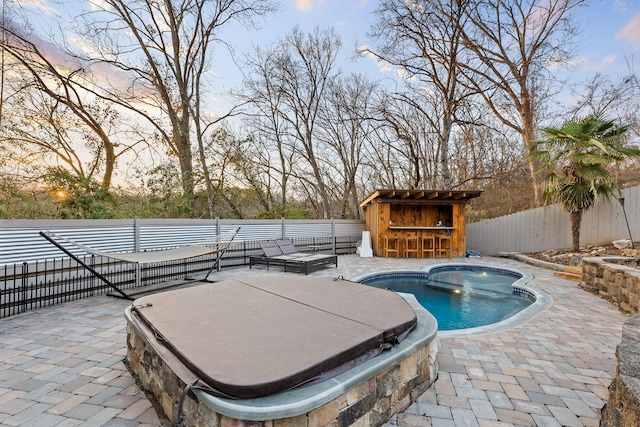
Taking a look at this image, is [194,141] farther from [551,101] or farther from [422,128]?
[551,101]

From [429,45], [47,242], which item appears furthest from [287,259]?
[429,45]

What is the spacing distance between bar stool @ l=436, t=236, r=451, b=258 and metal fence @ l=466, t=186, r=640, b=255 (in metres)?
2.04

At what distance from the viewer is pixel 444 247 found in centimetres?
963

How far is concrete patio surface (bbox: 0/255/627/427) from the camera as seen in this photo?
5.75 feet

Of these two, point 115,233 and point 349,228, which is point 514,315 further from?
point 349,228

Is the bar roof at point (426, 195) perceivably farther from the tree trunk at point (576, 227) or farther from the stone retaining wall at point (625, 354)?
the stone retaining wall at point (625, 354)

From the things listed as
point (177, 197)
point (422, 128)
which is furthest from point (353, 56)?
point (177, 197)

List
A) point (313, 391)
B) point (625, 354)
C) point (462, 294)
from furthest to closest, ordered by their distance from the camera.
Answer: point (462, 294), point (625, 354), point (313, 391)

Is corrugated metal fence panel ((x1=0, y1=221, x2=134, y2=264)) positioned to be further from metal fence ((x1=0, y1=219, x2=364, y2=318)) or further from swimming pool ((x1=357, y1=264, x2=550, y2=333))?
swimming pool ((x1=357, y1=264, x2=550, y2=333))

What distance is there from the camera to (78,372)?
227cm

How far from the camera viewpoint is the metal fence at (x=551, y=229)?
22.5 feet

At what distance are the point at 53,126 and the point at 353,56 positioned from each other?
35.3 feet

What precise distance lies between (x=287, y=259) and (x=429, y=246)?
17.8ft

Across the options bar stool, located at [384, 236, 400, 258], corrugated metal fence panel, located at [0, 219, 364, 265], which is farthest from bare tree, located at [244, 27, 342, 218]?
corrugated metal fence panel, located at [0, 219, 364, 265]
